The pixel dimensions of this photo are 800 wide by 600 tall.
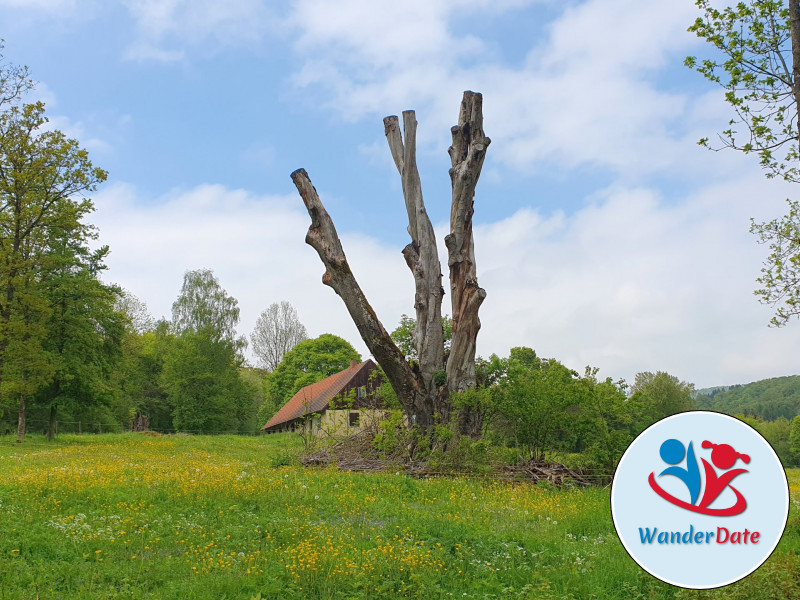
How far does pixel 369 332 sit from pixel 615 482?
1080cm

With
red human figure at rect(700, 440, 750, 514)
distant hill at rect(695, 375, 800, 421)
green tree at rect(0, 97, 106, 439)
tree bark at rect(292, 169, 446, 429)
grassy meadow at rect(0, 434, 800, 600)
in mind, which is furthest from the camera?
distant hill at rect(695, 375, 800, 421)

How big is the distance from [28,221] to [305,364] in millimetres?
36598

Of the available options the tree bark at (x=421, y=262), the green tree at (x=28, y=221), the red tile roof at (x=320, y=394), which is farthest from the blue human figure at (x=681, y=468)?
the red tile roof at (x=320, y=394)

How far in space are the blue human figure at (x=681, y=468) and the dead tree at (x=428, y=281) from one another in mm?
10865

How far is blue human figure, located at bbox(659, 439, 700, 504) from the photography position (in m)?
4.36

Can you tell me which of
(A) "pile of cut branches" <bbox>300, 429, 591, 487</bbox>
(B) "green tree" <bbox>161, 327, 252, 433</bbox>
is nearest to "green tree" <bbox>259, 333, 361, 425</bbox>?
(B) "green tree" <bbox>161, 327, 252, 433</bbox>

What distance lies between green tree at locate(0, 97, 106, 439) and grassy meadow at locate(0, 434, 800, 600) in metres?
17.5

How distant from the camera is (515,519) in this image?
8.65 m

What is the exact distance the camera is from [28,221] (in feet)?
88.1

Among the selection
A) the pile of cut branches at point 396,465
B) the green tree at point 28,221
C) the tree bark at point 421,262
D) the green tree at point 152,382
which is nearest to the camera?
the pile of cut branches at point 396,465

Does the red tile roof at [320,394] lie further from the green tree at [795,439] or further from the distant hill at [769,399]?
the distant hill at [769,399]

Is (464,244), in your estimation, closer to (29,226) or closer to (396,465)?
(396,465)

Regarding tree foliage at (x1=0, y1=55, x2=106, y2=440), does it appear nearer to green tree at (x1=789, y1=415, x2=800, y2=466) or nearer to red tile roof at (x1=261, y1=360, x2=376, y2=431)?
red tile roof at (x1=261, y1=360, x2=376, y2=431)

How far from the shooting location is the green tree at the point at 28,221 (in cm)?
2572
